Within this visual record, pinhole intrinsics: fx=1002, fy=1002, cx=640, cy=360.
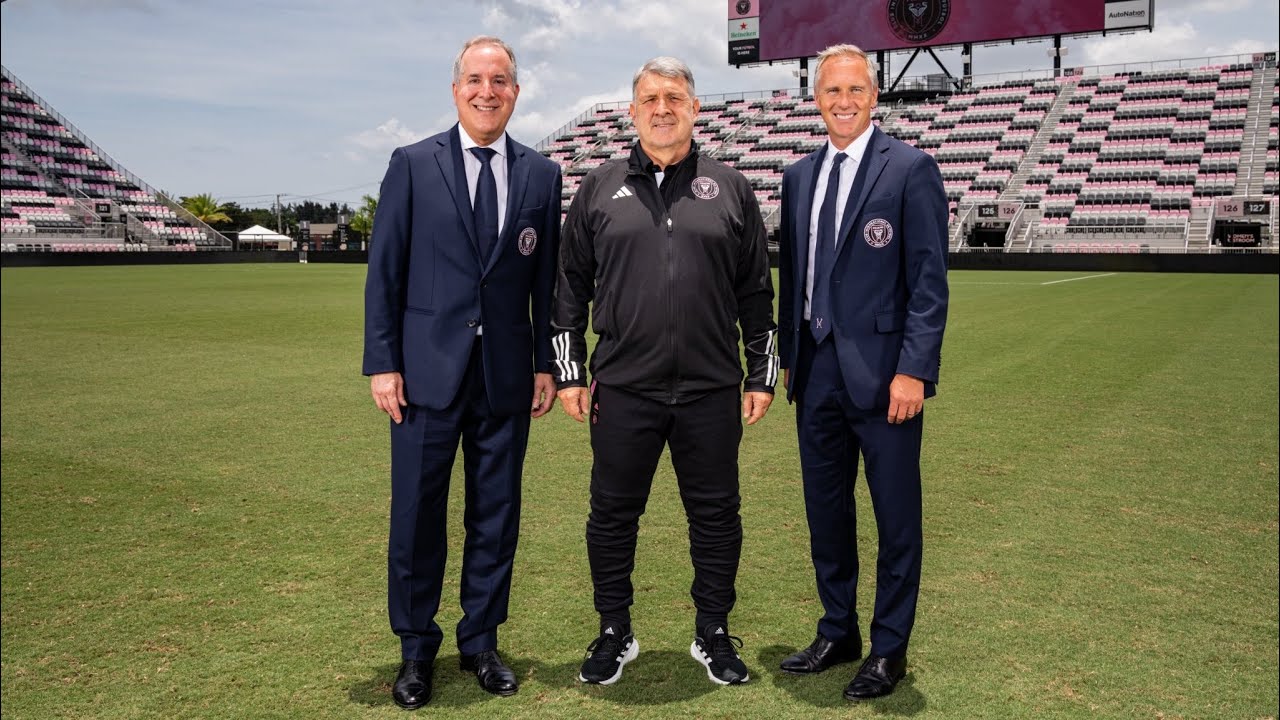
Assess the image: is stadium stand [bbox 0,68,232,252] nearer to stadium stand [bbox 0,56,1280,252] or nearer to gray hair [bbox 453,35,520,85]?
stadium stand [bbox 0,56,1280,252]

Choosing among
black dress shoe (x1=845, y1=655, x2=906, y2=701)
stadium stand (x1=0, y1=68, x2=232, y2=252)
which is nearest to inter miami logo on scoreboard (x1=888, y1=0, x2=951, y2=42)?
stadium stand (x1=0, y1=68, x2=232, y2=252)

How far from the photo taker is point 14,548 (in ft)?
14.4

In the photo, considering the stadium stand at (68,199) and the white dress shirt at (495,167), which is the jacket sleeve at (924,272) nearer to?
the white dress shirt at (495,167)

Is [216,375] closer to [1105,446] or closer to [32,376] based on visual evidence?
[32,376]

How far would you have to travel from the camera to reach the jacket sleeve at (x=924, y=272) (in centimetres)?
294

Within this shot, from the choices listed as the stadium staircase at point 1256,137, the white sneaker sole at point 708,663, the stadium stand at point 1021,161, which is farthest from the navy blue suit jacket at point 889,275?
the stadium staircase at point 1256,137

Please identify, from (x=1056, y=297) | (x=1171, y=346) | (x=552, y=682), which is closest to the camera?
(x=552, y=682)

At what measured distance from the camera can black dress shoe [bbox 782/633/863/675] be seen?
3191 millimetres

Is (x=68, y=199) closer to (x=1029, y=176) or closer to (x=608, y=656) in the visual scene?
(x=1029, y=176)

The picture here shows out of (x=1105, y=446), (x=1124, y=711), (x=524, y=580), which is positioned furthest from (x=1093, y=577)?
(x=1105, y=446)

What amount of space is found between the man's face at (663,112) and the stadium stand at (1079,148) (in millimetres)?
37907

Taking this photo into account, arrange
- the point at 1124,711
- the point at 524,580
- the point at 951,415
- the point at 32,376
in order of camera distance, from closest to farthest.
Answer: the point at 1124,711, the point at 524,580, the point at 951,415, the point at 32,376

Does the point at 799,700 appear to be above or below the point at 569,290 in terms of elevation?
below

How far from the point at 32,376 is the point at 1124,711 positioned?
9.53m
